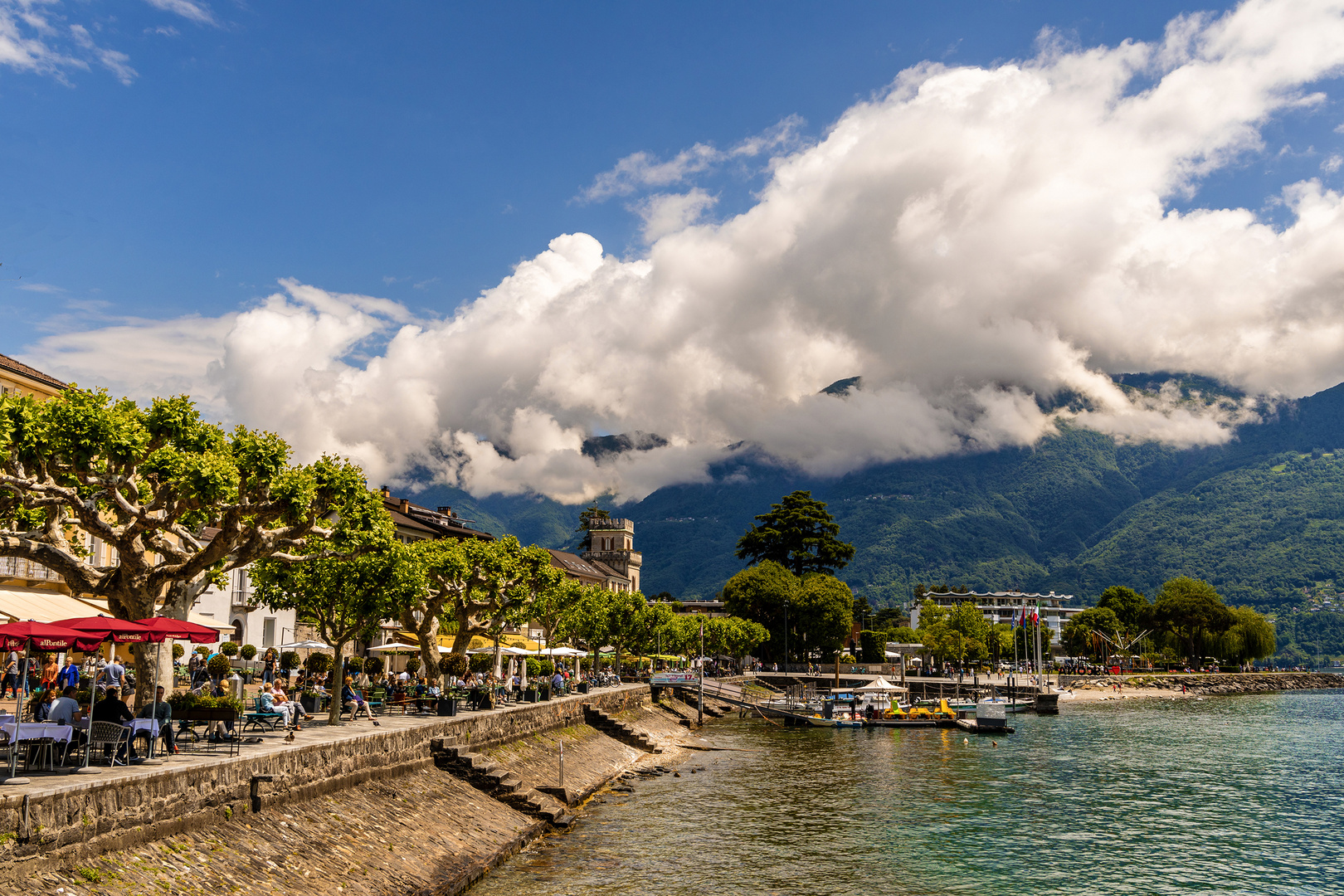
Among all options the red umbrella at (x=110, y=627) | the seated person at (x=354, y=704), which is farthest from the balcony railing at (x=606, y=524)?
the red umbrella at (x=110, y=627)

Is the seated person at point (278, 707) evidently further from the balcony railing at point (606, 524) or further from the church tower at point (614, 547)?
the balcony railing at point (606, 524)

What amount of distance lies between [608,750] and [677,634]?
51039 millimetres

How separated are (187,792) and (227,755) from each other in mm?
3693

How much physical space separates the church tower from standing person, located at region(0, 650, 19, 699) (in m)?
146

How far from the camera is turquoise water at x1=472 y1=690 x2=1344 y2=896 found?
25953 millimetres

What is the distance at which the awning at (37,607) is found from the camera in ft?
74.3

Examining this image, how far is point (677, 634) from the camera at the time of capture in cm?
9712

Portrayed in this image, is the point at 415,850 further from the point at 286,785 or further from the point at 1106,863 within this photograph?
the point at 1106,863

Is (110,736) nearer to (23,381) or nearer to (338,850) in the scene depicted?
(338,850)

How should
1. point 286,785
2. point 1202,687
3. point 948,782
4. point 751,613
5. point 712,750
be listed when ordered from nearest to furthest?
point 286,785
point 948,782
point 712,750
point 751,613
point 1202,687

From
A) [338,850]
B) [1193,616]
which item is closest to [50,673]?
[338,850]

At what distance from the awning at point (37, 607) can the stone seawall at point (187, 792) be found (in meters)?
6.68

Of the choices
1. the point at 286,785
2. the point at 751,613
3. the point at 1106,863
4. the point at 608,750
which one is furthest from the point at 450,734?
the point at 751,613

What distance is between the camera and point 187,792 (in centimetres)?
1742
